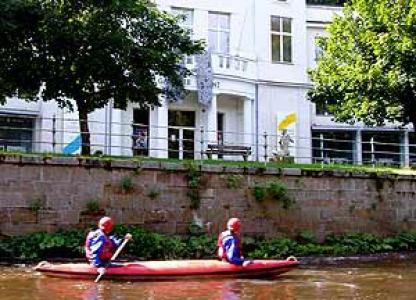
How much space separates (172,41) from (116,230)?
6.05 m

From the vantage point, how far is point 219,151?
23.2m

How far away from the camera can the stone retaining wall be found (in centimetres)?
1647

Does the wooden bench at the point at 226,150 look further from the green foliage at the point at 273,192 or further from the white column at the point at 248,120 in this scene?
the white column at the point at 248,120

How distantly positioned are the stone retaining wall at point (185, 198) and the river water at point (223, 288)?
217 cm

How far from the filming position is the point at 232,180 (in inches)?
732

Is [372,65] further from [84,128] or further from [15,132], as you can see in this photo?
[15,132]

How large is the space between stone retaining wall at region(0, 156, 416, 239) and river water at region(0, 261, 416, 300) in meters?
2.17

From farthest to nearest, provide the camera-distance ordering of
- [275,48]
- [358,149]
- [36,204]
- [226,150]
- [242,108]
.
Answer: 1. [358,149]
2. [275,48]
3. [242,108]
4. [226,150]
5. [36,204]

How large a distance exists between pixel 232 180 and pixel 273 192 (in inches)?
50.1

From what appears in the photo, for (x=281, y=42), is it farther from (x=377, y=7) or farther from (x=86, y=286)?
(x=86, y=286)

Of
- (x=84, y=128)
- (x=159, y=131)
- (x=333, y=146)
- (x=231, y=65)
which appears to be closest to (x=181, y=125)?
(x=159, y=131)

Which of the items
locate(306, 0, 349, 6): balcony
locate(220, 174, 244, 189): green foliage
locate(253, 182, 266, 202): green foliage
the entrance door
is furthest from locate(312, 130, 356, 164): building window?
locate(220, 174, 244, 189): green foliage

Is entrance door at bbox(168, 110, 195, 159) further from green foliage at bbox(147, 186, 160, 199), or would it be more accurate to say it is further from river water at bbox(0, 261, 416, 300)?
river water at bbox(0, 261, 416, 300)

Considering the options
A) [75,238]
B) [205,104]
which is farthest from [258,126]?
[75,238]
